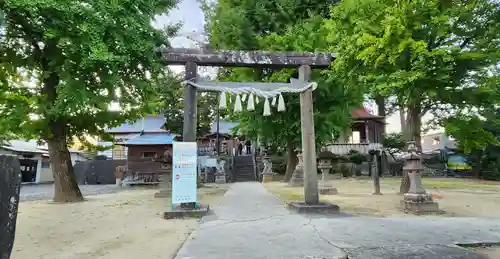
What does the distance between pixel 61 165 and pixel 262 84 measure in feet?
25.5

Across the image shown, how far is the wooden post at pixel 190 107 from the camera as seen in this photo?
7645 millimetres

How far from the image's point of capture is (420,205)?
289 inches

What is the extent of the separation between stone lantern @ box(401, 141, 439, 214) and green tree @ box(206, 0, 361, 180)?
493 centimetres

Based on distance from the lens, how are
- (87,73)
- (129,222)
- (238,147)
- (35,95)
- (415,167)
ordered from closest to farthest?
(129,222), (415,167), (87,73), (35,95), (238,147)

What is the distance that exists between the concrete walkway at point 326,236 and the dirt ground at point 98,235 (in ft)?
1.51

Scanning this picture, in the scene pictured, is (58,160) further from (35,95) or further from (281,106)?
(281,106)

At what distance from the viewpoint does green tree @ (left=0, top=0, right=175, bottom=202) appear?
738cm

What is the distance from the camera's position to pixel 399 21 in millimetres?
7227

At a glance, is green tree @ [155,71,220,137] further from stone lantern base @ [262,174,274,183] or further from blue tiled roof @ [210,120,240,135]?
blue tiled roof @ [210,120,240,135]

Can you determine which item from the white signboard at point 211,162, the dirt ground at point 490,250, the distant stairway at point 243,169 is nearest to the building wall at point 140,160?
the white signboard at point 211,162

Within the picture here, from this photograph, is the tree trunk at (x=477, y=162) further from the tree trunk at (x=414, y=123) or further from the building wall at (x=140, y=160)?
the building wall at (x=140, y=160)

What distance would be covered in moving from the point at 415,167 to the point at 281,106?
368cm

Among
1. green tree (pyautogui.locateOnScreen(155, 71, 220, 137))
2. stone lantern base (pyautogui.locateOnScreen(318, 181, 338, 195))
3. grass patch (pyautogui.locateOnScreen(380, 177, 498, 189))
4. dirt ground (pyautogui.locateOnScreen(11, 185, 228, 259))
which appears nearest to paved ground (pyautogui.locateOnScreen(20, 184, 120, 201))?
green tree (pyautogui.locateOnScreen(155, 71, 220, 137))

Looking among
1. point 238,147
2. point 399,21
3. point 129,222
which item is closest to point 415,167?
point 399,21
